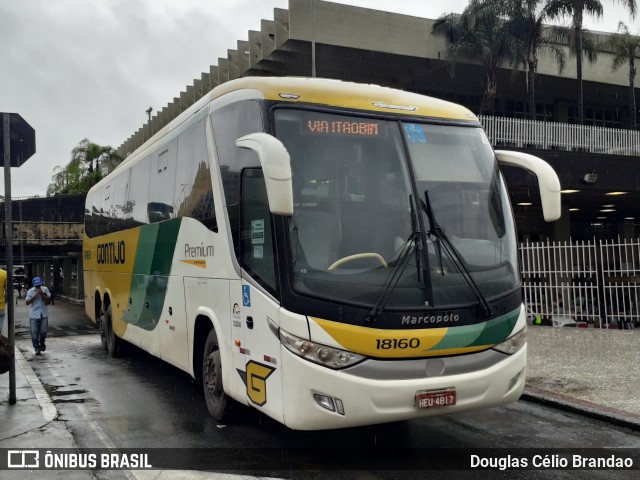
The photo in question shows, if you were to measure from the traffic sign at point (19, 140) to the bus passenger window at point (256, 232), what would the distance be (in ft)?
12.6

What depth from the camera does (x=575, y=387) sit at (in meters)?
9.30

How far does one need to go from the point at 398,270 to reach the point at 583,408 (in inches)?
150

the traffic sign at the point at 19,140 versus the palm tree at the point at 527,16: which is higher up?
the palm tree at the point at 527,16

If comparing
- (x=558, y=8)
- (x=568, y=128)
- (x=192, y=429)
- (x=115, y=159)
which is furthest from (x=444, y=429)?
(x=115, y=159)

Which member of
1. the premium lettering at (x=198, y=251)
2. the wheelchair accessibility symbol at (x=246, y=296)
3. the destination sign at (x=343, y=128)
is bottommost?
the wheelchair accessibility symbol at (x=246, y=296)

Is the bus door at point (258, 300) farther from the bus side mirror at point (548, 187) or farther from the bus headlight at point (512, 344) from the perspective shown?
the bus side mirror at point (548, 187)

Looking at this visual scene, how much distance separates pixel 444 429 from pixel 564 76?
31.6m

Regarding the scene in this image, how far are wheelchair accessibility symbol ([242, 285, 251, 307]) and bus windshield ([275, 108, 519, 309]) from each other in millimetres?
807

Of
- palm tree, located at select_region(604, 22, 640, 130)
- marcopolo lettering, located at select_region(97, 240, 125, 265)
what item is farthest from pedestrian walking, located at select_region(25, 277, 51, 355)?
palm tree, located at select_region(604, 22, 640, 130)

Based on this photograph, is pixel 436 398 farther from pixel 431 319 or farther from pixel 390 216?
pixel 390 216

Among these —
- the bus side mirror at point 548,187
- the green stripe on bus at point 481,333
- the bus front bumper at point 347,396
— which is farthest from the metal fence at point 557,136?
the bus front bumper at point 347,396

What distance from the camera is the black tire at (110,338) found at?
13.0m

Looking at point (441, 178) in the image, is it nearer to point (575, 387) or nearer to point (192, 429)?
point (192, 429)

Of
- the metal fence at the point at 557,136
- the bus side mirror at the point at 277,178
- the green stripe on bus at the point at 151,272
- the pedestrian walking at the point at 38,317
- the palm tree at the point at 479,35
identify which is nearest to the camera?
the bus side mirror at the point at 277,178
